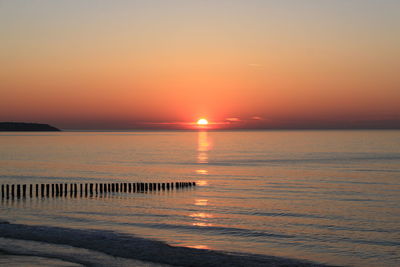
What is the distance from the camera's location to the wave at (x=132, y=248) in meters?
20.3

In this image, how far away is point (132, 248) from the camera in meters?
22.2

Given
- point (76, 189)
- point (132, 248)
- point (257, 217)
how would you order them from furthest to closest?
point (76, 189) < point (257, 217) < point (132, 248)

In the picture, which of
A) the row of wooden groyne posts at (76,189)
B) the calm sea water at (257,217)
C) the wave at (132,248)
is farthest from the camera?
the row of wooden groyne posts at (76,189)

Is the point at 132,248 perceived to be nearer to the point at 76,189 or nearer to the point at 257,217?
the point at 257,217

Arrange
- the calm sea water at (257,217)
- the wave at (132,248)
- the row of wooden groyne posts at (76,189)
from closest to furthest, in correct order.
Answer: the wave at (132,248) < the calm sea water at (257,217) < the row of wooden groyne posts at (76,189)

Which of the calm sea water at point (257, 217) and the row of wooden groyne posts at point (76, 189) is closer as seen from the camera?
the calm sea water at point (257, 217)

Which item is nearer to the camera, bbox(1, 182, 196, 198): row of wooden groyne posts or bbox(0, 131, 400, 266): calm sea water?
bbox(0, 131, 400, 266): calm sea water

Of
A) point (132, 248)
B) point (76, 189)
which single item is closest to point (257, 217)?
point (132, 248)

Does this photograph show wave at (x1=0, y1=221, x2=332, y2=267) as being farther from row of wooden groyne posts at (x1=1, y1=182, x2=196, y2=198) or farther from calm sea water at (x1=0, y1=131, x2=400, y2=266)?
row of wooden groyne posts at (x1=1, y1=182, x2=196, y2=198)

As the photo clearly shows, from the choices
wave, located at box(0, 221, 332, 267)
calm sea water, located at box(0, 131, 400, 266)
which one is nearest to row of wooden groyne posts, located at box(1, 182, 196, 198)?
calm sea water, located at box(0, 131, 400, 266)

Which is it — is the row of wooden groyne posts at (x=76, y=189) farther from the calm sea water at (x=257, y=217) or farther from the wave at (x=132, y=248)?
the wave at (x=132, y=248)

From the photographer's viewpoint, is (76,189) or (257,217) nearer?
(257,217)

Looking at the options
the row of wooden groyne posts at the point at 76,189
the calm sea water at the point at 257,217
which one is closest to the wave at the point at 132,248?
the calm sea water at the point at 257,217

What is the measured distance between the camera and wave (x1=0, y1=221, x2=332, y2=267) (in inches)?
800
